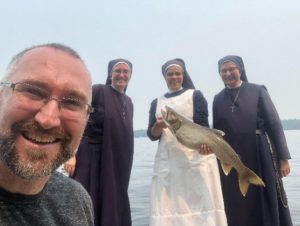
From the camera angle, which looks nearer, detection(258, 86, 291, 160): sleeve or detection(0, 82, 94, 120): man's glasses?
detection(0, 82, 94, 120): man's glasses

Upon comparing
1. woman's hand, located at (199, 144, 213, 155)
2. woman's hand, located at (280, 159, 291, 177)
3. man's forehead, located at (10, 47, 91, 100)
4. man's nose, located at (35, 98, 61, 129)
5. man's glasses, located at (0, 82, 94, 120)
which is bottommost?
woman's hand, located at (280, 159, 291, 177)

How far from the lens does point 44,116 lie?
185cm

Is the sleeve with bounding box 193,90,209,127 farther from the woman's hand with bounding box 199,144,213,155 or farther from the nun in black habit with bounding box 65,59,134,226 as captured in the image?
the nun in black habit with bounding box 65,59,134,226

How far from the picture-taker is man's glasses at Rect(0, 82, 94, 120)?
186 centimetres

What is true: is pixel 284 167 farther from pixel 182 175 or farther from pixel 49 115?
pixel 49 115

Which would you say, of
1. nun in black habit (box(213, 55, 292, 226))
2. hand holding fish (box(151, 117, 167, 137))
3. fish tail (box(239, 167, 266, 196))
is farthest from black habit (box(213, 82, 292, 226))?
hand holding fish (box(151, 117, 167, 137))

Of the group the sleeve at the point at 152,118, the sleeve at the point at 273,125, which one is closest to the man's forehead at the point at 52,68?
the sleeve at the point at 152,118

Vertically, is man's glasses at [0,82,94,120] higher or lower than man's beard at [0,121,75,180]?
higher

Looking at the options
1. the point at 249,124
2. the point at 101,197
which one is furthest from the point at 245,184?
the point at 101,197

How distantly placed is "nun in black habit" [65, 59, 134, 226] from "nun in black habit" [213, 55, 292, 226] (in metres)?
1.40

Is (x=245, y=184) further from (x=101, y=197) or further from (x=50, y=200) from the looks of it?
(x=50, y=200)

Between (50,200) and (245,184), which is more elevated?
(50,200)

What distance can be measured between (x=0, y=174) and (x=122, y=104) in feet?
13.7

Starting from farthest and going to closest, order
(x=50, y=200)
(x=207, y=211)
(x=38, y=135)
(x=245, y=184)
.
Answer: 1. (x=207, y=211)
2. (x=245, y=184)
3. (x=50, y=200)
4. (x=38, y=135)
